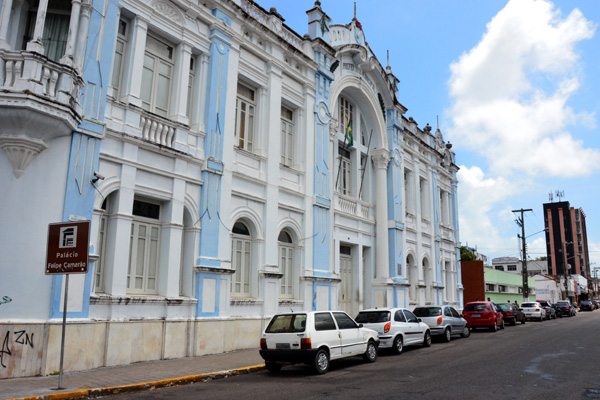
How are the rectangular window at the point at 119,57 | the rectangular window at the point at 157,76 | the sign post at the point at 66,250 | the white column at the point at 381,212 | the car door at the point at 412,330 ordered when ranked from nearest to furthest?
the sign post at the point at 66,250
the rectangular window at the point at 119,57
the rectangular window at the point at 157,76
the car door at the point at 412,330
the white column at the point at 381,212

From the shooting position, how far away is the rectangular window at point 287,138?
18375mm

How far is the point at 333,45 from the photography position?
2166cm

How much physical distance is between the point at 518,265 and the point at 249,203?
104 m

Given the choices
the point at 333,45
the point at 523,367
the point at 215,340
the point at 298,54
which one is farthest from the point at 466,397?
the point at 333,45

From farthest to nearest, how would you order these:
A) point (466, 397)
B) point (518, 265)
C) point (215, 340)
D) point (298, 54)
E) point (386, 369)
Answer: point (518, 265)
point (298, 54)
point (215, 340)
point (386, 369)
point (466, 397)

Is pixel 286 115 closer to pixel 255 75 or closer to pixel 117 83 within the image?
pixel 255 75

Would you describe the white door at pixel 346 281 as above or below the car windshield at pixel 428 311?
above

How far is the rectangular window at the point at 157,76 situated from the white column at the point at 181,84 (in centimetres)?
18

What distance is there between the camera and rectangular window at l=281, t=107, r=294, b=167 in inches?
723

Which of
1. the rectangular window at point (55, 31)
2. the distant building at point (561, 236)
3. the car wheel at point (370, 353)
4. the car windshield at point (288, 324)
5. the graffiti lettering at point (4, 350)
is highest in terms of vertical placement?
the distant building at point (561, 236)

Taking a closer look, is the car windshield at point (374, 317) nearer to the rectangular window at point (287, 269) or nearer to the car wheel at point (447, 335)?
the rectangular window at point (287, 269)

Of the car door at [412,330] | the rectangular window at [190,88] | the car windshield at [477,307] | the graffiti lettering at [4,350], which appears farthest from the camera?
the car windshield at [477,307]

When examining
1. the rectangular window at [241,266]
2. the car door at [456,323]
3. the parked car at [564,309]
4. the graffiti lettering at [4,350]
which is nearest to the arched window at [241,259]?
the rectangular window at [241,266]

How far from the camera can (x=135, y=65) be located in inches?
509
